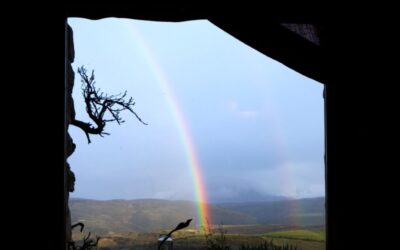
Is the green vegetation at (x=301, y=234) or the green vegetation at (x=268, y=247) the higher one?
the green vegetation at (x=301, y=234)

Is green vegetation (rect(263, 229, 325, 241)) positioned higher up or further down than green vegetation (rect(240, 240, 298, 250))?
higher up

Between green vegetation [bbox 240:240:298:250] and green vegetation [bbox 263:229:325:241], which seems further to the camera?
green vegetation [bbox 263:229:325:241]

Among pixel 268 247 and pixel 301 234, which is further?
pixel 301 234

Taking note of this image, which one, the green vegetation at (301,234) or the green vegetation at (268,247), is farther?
the green vegetation at (301,234)
